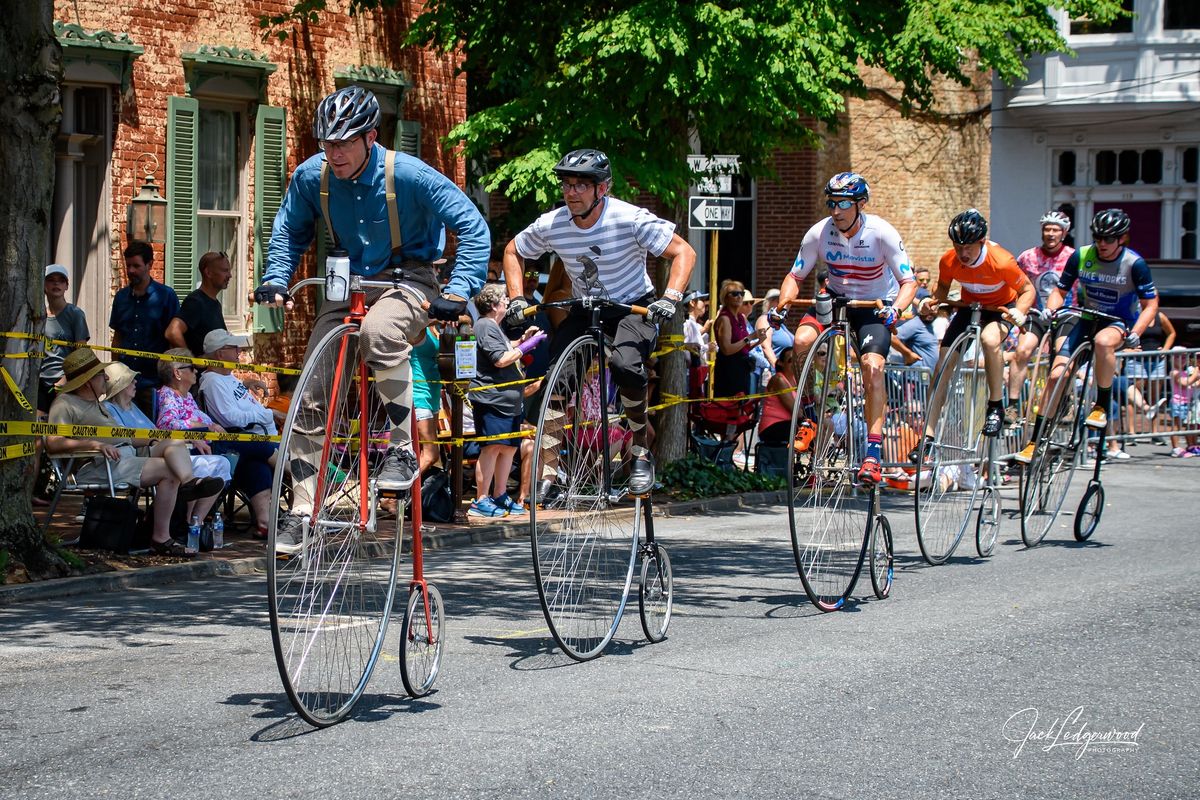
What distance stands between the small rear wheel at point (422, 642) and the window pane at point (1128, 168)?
3008 cm

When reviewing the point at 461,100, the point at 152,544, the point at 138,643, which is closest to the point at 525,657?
the point at 138,643

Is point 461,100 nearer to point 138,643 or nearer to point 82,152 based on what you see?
point 82,152

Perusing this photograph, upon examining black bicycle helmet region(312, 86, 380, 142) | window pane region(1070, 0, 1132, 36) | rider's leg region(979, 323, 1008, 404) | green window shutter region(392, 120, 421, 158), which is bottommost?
rider's leg region(979, 323, 1008, 404)

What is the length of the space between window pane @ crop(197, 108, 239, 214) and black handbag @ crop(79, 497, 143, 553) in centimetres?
777

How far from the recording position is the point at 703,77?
15383mm

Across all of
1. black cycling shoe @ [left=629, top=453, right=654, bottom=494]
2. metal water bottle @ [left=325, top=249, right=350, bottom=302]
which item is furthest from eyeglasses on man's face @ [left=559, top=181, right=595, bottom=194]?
metal water bottle @ [left=325, top=249, right=350, bottom=302]

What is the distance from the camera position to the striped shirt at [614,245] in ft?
28.9

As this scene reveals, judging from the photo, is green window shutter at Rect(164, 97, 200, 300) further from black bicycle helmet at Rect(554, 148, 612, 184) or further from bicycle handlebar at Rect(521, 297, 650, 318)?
bicycle handlebar at Rect(521, 297, 650, 318)

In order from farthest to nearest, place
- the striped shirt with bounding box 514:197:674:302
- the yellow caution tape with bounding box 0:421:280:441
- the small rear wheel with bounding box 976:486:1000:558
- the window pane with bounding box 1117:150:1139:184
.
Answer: the window pane with bounding box 1117:150:1139:184, the small rear wheel with bounding box 976:486:1000:558, the yellow caution tape with bounding box 0:421:280:441, the striped shirt with bounding box 514:197:674:302

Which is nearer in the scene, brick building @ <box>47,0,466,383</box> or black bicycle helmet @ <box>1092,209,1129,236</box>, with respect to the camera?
black bicycle helmet @ <box>1092,209,1129,236</box>

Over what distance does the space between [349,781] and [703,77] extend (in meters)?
10.6

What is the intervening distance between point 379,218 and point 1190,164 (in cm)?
3005

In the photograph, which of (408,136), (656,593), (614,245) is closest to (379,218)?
(614,245)

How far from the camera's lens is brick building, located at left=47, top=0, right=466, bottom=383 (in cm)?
1742
